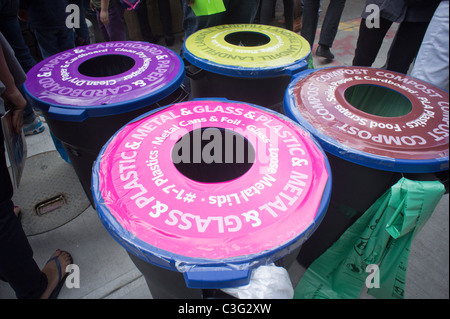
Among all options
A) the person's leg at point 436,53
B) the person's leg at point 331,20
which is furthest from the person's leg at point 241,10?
the person's leg at point 331,20

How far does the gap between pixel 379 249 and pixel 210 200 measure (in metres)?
0.88

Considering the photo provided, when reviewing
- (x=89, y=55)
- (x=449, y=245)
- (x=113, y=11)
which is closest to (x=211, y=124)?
(x=89, y=55)

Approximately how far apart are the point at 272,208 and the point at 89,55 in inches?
58.2

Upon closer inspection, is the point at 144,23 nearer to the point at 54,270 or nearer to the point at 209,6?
the point at 209,6

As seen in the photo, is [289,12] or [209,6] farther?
[289,12]

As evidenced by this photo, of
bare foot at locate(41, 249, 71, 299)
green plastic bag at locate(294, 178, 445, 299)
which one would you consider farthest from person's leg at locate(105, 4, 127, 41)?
green plastic bag at locate(294, 178, 445, 299)

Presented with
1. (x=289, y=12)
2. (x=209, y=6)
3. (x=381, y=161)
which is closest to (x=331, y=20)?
(x=289, y=12)

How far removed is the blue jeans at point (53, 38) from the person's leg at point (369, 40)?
2.63m

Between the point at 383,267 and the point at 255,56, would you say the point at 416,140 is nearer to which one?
the point at 383,267

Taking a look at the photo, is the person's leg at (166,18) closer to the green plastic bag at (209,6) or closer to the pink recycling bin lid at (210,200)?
the green plastic bag at (209,6)

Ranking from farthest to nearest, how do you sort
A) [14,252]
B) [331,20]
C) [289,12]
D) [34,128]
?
[289,12] → [331,20] → [34,128] → [14,252]

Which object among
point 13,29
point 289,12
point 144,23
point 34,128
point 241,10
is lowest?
point 34,128

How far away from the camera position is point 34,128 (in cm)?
252

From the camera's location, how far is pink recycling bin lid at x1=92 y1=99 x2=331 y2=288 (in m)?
0.69
